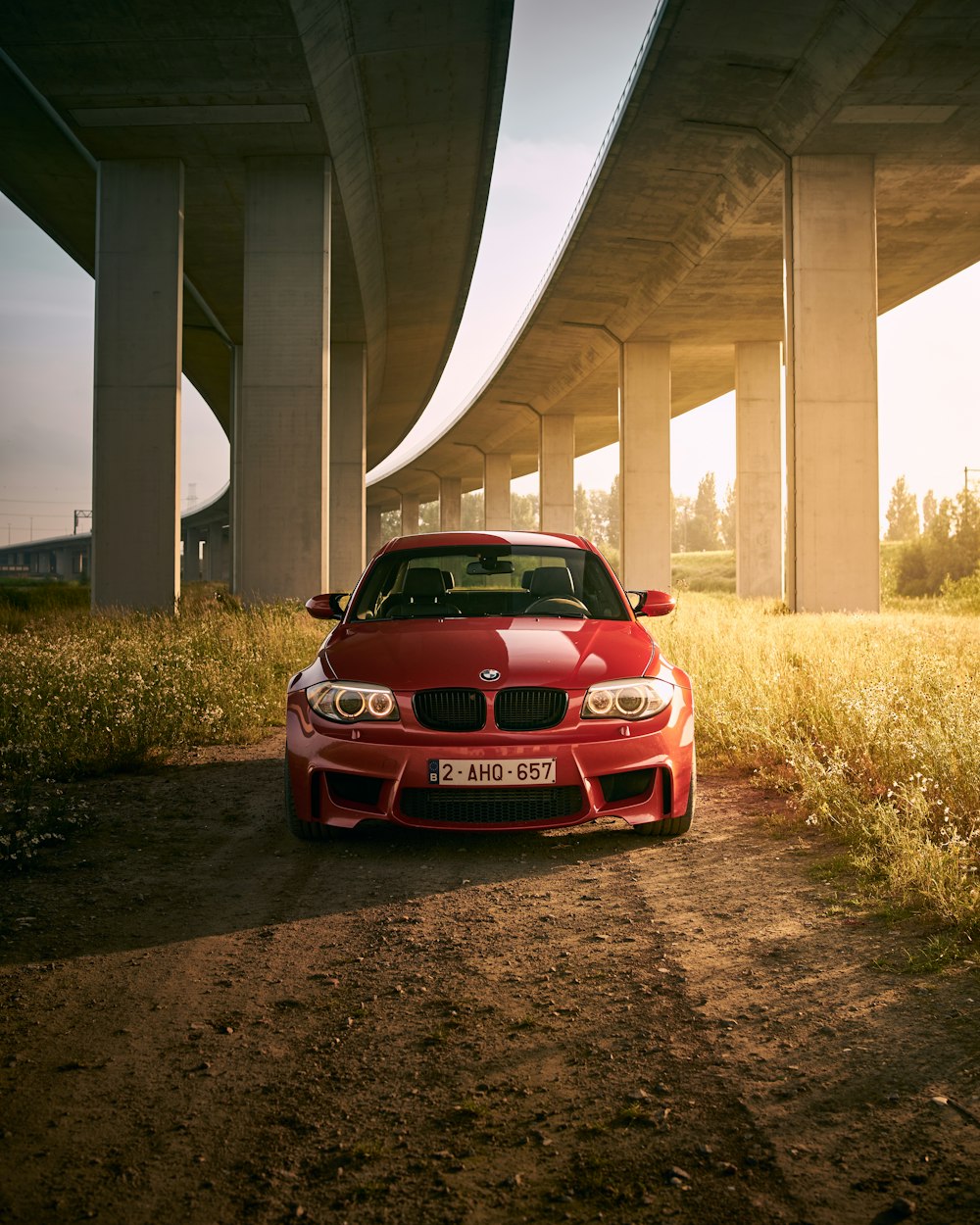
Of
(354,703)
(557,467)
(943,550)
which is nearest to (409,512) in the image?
(557,467)

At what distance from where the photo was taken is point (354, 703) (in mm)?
4922

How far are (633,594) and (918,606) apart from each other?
2569cm

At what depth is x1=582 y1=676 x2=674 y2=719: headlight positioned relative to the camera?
4898mm

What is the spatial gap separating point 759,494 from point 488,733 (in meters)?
32.1

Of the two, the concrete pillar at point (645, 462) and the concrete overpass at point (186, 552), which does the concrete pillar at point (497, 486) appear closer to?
the concrete overpass at point (186, 552)

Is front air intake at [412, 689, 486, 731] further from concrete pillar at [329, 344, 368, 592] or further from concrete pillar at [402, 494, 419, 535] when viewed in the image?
concrete pillar at [402, 494, 419, 535]

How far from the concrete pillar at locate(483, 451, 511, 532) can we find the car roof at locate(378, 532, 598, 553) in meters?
57.7

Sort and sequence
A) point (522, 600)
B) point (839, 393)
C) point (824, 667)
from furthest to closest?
point (839, 393) → point (824, 667) → point (522, 600)

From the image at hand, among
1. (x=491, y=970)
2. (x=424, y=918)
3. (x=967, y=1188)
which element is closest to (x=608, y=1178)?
(x=967, y=1188)

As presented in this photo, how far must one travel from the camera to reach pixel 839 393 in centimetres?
1989

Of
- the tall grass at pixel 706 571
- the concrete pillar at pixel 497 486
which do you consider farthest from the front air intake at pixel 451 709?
A: the tall grass at pixel 706 571

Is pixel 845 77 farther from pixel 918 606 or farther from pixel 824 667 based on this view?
pixel 918 606

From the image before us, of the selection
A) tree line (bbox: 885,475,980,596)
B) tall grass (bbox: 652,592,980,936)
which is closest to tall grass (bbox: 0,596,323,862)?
tall grass (bbox: 652,592,980,936)

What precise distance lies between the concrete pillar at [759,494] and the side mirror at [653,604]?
95.1 feet
